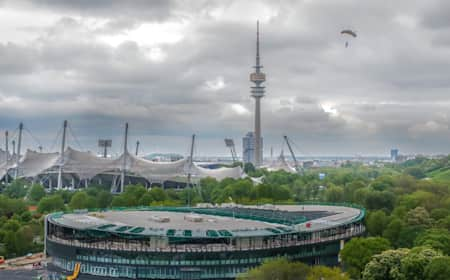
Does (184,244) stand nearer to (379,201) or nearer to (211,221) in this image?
(211,221)

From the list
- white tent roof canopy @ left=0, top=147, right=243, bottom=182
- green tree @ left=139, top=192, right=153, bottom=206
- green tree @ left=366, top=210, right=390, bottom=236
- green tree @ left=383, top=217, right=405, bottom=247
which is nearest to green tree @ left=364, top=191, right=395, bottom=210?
green tree @ left=366, top=210, right=390, bottom=236

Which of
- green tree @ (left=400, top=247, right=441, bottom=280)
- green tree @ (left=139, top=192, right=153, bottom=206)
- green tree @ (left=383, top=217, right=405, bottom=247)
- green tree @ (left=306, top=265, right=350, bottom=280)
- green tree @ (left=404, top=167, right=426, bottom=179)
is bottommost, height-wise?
green tree @ (left=306, top=265, right=350, bottom=280)

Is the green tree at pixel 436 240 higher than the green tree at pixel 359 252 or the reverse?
higher

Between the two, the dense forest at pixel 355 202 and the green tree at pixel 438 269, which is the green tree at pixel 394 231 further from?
the green tree at pixel 438 269


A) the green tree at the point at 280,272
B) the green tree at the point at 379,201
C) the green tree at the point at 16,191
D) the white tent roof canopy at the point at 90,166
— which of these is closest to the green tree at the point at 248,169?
the white tent roof canopy at the point at 90,166

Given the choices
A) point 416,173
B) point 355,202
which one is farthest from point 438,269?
point 416,173

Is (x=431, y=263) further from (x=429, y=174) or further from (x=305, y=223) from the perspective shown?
(x=429, y=174)

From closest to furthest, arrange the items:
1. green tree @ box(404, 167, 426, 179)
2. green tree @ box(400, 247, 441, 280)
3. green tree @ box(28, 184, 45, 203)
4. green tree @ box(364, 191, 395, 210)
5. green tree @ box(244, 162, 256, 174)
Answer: green tree @ box(400, 247, 441, 280)
green tree @ box(364, 191, 395, 210)
green tree @ box(28, 184, 45, 203)
green tree @ box(404, 167, 426, 179)
green tree @ box(244, 162, 256, 174)

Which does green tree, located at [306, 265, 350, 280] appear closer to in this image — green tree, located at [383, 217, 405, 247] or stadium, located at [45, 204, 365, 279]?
stadium, located at [45, 204, 365, 279]

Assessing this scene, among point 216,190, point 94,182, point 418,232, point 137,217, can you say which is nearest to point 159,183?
point 94,182
